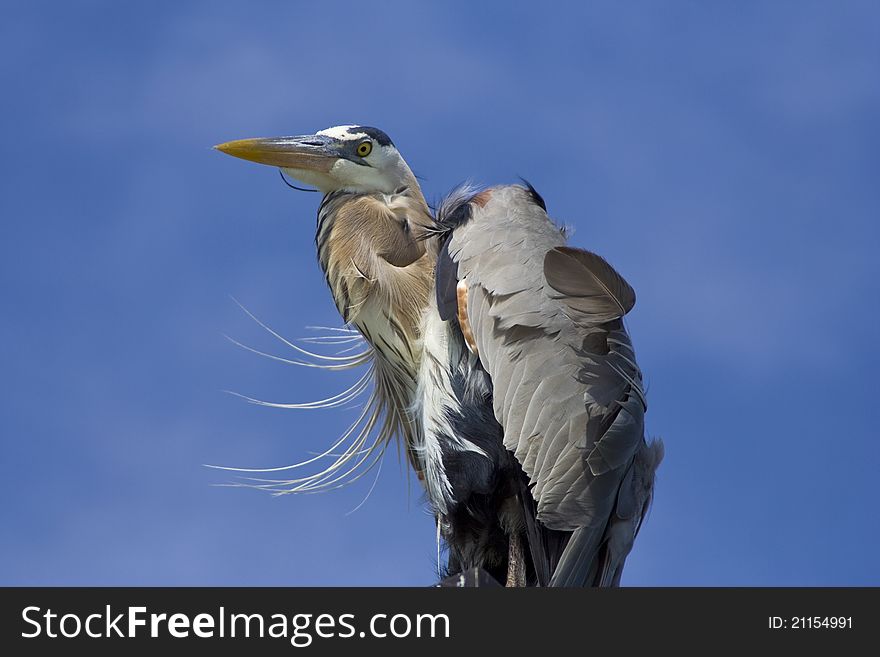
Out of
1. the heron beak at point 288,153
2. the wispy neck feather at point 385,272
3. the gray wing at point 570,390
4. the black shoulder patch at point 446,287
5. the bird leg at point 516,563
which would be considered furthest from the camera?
the heron beak at point 288,153

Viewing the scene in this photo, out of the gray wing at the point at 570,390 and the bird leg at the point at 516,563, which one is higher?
the gray wing at the point at 570,390

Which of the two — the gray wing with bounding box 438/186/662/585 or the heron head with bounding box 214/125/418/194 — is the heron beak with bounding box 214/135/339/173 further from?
the gray wing with bounding box 438/186/662/585

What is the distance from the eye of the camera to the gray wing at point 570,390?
5.43 meters

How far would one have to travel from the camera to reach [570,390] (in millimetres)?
5555

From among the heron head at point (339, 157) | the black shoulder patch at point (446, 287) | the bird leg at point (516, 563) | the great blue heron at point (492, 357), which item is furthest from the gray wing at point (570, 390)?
the heron head at point (339, 157)

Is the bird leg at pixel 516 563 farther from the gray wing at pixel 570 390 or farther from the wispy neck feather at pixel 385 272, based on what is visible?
the wispy neck feather at pixel 385 272

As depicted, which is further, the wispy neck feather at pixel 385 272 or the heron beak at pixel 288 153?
the heron beak at pixel 288 153

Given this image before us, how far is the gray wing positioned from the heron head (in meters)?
0.94

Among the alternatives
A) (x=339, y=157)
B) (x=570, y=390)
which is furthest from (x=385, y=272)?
(x=570, y=390)

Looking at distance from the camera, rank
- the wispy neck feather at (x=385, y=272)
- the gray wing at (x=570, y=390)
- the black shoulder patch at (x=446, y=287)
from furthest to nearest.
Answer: the wispy neck feather at (x=385, y=272) < the black shoulder patch at (x=446, y=287) < the gray wing at (x=570, y=390)

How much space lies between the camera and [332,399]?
6922 millimetres

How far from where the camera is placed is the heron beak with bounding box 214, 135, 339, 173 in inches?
257
